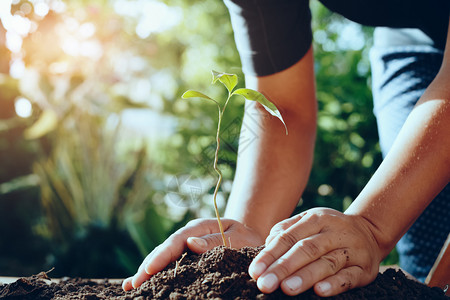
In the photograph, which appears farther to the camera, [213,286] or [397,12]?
[397,12]

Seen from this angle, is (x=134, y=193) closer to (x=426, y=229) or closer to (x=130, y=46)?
(x=130, y=46)

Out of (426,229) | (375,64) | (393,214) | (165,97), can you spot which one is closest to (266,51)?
(393,214)

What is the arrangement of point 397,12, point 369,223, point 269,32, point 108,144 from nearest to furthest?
point 369,223 < point 269,32 < point 397,12 < point 108,144

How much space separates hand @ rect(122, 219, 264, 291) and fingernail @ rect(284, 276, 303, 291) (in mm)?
235

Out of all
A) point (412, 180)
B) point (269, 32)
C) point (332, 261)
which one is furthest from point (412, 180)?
point (269, 32)

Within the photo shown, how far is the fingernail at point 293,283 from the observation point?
2.27ft

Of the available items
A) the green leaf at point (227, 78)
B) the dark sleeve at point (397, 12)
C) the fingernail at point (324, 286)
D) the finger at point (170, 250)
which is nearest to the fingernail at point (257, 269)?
the fingernail at point (324, 286)

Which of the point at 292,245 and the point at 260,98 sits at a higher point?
the point at 260,98

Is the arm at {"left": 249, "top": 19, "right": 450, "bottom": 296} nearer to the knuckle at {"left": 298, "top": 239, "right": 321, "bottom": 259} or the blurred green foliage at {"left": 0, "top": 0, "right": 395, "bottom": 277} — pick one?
the knuckle at {"left": 298, "top": 239, "right": 321, "bottom": 259}

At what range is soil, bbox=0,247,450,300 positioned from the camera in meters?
0.72

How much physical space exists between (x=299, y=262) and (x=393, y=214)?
9.6 inches

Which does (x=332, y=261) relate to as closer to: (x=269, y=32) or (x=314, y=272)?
(x=314, y=272)

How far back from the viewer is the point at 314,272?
710 millimetres

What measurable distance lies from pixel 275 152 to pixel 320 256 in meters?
0.45
